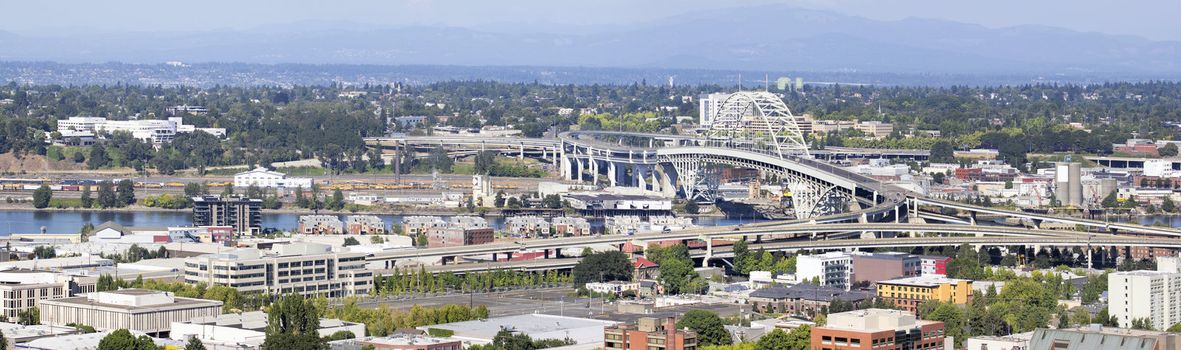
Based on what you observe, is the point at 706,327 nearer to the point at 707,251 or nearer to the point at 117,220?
the point at 707,251

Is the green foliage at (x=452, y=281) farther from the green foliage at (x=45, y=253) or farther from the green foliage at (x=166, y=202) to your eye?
the green foliage at (x=166, y=202)

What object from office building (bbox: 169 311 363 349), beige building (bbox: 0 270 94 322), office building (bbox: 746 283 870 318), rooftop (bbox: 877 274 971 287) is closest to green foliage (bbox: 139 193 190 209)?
beige building (bbox: 0 270 94 322)

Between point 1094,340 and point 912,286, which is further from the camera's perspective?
point 912,286

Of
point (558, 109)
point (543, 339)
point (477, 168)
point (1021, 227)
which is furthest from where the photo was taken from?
point (558, 109)

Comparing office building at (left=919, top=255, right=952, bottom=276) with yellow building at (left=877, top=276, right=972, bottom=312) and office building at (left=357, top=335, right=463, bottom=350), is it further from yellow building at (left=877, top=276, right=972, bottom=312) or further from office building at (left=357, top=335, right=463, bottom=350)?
office building at (left=357, top=335, right=463, bottom=350)

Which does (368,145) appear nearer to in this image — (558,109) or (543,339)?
(558,109)

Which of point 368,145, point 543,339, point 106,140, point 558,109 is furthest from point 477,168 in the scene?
point 543,339
